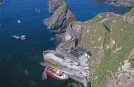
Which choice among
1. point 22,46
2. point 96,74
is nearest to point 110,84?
point 96,74

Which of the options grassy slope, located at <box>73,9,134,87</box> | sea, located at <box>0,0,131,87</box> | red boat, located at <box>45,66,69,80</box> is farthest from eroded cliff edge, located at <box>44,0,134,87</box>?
sea, located at <box>0,0,131,87</box>

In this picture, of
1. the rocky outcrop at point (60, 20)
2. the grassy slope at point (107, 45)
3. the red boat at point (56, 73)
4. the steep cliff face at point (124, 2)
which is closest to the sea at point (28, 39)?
the red boat at point (56, 73)

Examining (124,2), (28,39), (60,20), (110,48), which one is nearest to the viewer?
(110,48)

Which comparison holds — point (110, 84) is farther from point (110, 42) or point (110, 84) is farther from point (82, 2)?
point (82, 2)

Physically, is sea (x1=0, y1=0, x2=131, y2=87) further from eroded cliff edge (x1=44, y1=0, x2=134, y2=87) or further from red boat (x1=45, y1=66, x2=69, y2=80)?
eroded cliff edge (x1=44, y1=0, x2=134, y2=87)

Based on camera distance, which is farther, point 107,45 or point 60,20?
point 60,20

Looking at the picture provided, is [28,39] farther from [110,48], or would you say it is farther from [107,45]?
[110,48]

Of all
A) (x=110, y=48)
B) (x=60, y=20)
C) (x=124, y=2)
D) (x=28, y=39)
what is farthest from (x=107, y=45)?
(x=124, y=2)
